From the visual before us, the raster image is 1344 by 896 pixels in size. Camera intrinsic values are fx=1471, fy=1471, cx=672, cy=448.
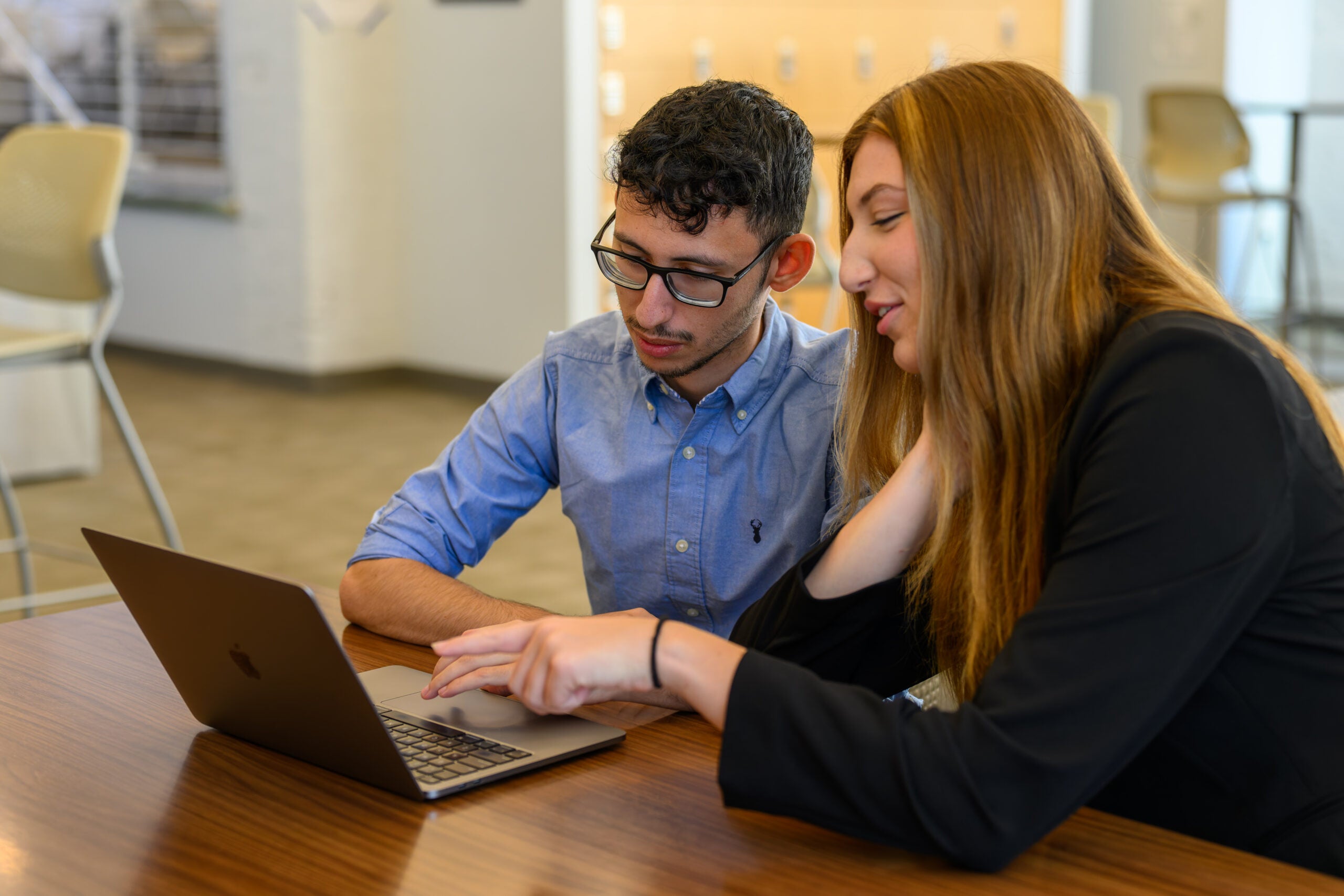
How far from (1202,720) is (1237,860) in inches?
→ 4.8

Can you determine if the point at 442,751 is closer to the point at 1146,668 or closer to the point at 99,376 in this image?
the point at 1146,668

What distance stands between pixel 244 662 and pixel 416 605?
1.21 feet

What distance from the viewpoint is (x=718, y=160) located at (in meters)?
1.41

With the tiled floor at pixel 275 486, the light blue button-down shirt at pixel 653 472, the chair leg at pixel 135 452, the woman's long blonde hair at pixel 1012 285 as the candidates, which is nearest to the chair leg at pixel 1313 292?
the tiled floor at pixel 275 486

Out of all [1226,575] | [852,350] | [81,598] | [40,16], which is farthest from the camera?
[40,16]

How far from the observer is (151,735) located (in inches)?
43.3

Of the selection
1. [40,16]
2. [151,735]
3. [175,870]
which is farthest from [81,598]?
[40,16]

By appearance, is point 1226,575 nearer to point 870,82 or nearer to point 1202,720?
point 1202,720

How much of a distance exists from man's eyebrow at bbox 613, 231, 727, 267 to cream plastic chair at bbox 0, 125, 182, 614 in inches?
71.2

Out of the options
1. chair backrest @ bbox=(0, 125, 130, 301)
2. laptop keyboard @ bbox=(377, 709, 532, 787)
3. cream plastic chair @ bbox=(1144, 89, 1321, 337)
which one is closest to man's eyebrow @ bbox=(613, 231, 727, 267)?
laptop keyboard @ bbox=(377, 709, 532, 787)

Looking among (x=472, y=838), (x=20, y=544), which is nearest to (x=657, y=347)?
(x=472, y=838)

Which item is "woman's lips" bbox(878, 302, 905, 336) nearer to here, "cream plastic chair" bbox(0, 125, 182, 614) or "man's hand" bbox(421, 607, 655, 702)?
"man's hand" bbox(421, 607, 655, 702)

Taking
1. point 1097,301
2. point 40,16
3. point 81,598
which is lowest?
point 81,598

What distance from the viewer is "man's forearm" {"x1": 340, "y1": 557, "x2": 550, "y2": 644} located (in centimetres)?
136
